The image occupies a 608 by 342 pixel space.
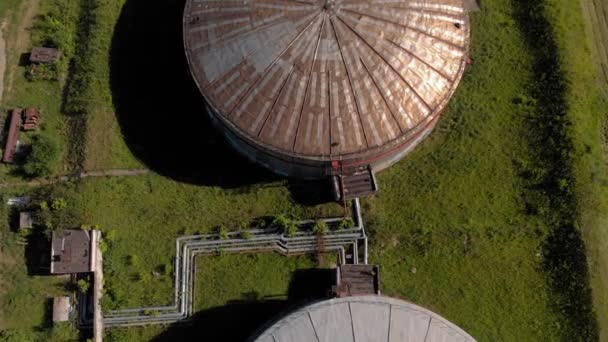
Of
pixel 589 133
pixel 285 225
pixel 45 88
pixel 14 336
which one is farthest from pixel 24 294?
pixel 589 133

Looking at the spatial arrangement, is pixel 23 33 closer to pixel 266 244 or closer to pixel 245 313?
pixel 266 244

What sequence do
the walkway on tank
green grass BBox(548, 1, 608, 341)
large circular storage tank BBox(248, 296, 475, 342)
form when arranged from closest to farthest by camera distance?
1. large circular storage tank BBox(248, 296, 475, 342)
2. green grass BBox(548, 1, 608, 341)
3. the walkway on tank

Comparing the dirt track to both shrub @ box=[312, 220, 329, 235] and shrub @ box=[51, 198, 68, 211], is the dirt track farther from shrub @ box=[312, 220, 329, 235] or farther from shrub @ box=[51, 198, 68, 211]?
shrub @ box=[51, 198, 68, 211]

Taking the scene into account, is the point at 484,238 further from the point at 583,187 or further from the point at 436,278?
the point at 583,187

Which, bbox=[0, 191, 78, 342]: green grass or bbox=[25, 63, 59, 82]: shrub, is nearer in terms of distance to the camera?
bbox=[0, 191, 78, 342]: green grass

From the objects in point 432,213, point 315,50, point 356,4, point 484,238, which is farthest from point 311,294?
point 356,4

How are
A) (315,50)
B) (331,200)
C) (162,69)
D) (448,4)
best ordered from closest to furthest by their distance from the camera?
(315,50) < (448,4) < (331,200) < (162,69)

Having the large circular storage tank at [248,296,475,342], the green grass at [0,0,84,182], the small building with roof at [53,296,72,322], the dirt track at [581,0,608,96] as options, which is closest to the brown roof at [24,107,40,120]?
the green grass at [0,0,84,182]
